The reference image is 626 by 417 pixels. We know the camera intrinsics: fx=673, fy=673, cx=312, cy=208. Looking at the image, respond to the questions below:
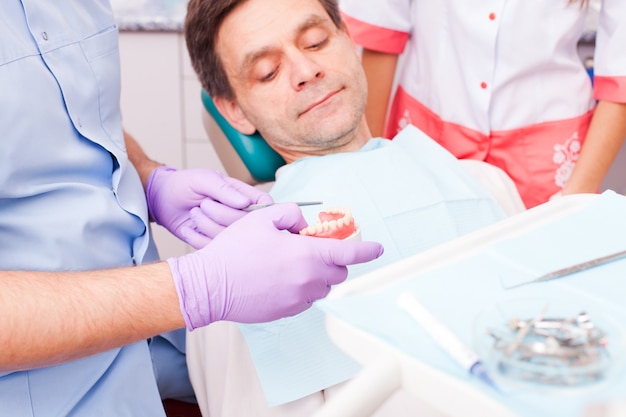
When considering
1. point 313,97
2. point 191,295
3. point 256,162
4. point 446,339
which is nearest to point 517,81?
point 313,97

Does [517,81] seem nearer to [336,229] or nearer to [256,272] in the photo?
[336,229]

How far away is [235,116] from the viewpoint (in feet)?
5.58

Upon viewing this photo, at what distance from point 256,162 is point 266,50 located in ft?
0.99

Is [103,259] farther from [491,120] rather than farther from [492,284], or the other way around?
[491,120]

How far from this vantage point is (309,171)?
1510mm

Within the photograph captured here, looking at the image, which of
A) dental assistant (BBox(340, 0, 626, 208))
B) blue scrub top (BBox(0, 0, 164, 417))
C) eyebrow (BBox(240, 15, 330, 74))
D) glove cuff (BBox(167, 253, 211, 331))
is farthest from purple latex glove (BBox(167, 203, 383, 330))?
dental assistant (BBox(340, 0, 626, 208))

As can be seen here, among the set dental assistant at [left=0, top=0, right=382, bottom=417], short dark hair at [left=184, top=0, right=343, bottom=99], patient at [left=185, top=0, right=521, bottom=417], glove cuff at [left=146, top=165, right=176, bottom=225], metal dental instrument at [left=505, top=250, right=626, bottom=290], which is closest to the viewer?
metal dental instrument at [left=505, top=250, right=626, bottom=290]

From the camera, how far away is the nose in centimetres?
150

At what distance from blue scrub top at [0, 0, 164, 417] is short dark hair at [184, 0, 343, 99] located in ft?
1.20

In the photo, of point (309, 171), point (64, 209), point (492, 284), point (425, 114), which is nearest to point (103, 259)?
point (64, 209)

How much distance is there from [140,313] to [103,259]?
0.67ft

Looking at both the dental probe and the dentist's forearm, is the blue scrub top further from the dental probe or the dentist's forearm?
the dental probe

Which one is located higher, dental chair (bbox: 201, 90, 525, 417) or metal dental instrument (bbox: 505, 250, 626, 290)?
metal dental instrument (bbox: 505, 250, 626, 290)

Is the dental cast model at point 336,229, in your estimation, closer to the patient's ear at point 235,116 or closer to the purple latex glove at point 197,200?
the purple latex glove at point 197,200
